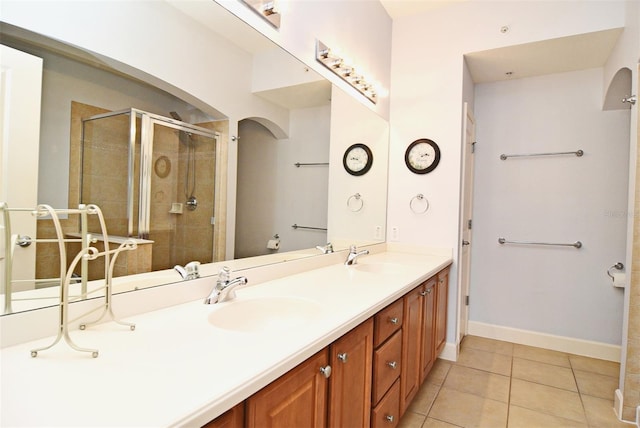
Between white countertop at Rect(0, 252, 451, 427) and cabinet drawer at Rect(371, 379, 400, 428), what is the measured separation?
507 millimetres

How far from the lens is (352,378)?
1.18 metres

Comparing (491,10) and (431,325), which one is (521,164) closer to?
(491,10)

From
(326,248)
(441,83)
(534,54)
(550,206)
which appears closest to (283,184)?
(326,248)

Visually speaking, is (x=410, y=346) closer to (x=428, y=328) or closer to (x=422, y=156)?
(x=428, y=328)

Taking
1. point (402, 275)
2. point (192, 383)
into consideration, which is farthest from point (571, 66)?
point (192, 383)

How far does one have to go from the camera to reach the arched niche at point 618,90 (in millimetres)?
2411

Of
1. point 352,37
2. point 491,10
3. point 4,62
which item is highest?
point 491,10

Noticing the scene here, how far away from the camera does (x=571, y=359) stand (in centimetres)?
277

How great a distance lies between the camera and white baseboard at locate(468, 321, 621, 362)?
2768 mm

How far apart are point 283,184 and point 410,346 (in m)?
1.08

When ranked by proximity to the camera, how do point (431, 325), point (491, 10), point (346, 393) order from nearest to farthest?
point (346, 393) < point (431, 325) < point (491, 10)

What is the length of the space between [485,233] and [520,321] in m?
0.83

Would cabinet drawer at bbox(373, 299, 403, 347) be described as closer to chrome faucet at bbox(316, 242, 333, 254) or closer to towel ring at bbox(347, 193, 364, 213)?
chrome faucet at bbox(316, 242, 333, 254)

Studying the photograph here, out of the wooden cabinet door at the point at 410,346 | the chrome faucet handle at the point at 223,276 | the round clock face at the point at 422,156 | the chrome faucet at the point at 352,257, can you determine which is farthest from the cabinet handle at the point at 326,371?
the round clock face at the point at 422,156
